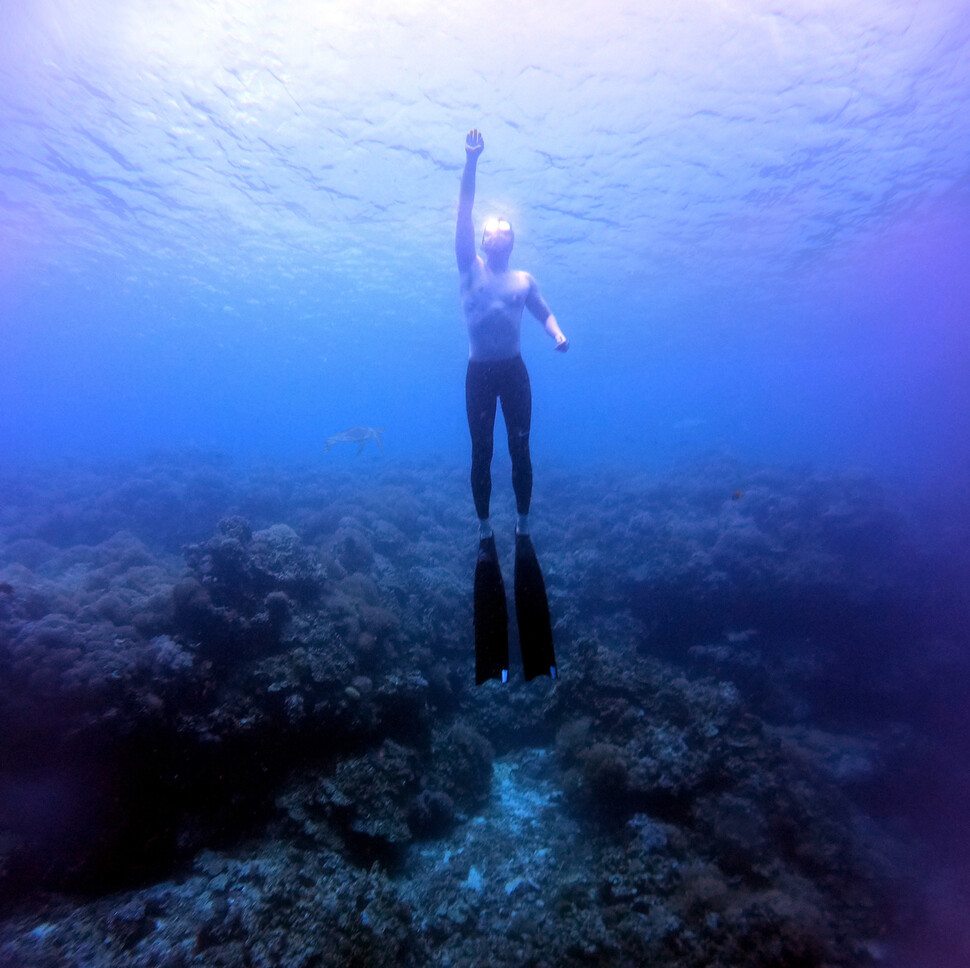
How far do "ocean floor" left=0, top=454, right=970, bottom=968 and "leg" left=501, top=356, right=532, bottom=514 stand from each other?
3312 millimetres

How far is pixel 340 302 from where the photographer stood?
32312mm

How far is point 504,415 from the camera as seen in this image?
522cm

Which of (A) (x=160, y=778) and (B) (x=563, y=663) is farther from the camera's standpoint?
(B) (x=563, y=663)

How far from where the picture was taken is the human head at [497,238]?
17.7 ft

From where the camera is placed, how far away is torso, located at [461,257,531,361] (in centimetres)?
533

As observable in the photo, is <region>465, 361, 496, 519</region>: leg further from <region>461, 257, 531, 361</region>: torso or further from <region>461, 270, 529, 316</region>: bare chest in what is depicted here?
<region>461, 270, 529, 316</region>: bare chest

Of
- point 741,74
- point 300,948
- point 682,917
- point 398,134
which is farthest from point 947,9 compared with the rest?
point 300,948

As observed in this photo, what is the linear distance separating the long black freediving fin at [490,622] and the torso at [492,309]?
7.51ft

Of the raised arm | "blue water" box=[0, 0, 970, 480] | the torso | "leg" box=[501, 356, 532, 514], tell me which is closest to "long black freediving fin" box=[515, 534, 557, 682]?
"leg" box=[501, 356, 532, 514]

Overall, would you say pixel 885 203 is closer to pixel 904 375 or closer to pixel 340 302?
pixel 340 302

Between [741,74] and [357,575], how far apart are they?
589 inches

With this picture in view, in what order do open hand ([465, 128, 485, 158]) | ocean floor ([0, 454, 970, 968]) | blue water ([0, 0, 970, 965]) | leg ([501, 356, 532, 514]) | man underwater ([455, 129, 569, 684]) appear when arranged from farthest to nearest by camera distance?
blue water ([0, 0, 970, 965])
leg ([501, 356, 532, 514])
man underwater ([455, 129, 569, 684])
open hand ([465, 128, 485, 158])
ocean floor ([0, 454, 970, 968])

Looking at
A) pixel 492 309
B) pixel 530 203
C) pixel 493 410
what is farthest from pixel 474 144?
pixel 530 203

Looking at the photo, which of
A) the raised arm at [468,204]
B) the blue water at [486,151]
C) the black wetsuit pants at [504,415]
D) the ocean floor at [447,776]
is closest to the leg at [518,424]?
the black wetsuit pants at [504,415]
